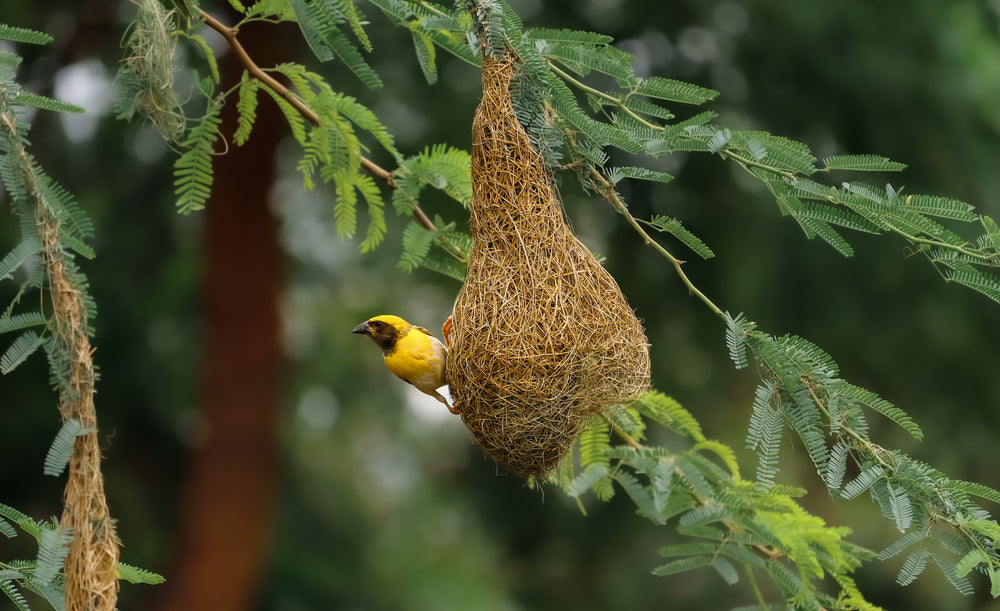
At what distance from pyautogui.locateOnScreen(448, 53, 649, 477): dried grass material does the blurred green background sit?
138 inches

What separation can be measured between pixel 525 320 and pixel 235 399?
20.9ft

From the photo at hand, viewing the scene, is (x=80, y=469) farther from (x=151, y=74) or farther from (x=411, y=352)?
(x=151, y=74)

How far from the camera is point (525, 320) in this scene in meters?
2.69

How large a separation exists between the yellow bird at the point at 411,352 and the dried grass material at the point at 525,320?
11cm

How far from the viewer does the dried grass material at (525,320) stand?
2695 millimetres

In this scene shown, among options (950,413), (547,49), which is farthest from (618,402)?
(950,413)

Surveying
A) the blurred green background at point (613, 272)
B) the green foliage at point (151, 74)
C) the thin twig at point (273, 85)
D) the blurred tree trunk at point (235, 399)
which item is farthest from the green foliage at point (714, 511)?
the blurred tree trunk at point (235, 399)

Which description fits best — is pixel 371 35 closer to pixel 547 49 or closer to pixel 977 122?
pixel 977 122

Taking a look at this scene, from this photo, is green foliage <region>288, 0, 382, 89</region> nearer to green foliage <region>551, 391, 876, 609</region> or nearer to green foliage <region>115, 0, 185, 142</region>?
green foliage <region>115, 0, 185, 142</region>

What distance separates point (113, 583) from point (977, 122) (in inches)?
286

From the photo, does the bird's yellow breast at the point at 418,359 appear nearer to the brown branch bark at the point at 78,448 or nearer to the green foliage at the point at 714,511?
the green foliage at the point at 714,511

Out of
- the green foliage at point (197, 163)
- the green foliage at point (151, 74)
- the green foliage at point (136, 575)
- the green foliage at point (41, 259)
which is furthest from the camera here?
the green foliage at point (197, 163)

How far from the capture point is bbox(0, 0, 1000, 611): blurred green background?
7527 mm

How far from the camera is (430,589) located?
1200cm
